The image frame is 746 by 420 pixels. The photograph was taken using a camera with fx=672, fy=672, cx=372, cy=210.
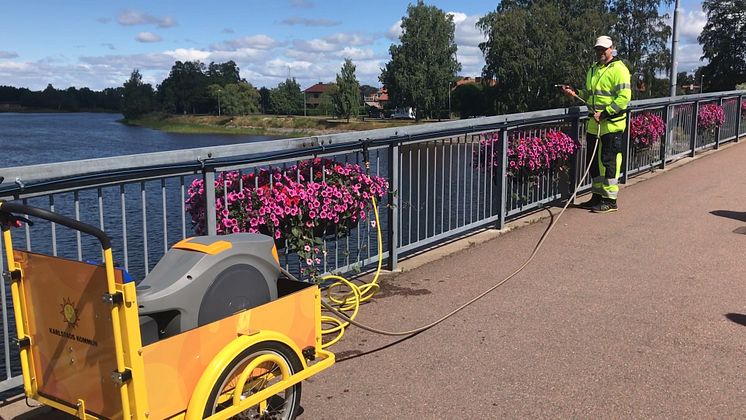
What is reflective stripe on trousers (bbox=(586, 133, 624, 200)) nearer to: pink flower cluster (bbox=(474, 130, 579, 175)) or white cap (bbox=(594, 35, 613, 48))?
pink flower cluster (bbox=(474, 130, 579, 175))

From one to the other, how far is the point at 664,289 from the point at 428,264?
206cm

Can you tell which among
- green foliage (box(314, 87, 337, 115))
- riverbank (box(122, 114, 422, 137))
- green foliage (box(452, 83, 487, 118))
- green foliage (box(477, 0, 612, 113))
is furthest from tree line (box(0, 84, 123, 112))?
green foliage (box(477, 0, 612, 113))

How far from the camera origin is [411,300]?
5281 millimetres

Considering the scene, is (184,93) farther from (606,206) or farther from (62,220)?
(62,220)

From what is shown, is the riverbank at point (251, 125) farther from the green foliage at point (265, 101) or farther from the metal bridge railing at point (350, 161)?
the metal bridge railing at point (350, 161)

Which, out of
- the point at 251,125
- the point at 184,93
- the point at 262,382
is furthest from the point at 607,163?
the point at 184,93

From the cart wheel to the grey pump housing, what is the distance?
230mm

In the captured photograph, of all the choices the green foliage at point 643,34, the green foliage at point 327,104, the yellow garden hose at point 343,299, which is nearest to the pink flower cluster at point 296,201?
the yellow garden hose at point 343,299

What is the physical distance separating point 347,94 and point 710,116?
261ft

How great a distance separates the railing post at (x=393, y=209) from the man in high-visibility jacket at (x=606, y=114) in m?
3.22

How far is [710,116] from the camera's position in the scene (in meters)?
14.3

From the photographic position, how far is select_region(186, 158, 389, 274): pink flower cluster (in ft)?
14.8

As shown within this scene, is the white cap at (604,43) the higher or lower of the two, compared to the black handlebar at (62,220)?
higher

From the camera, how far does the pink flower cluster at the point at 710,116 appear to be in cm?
1402
